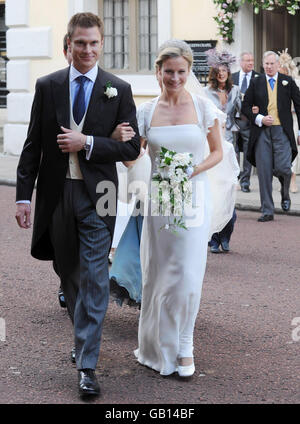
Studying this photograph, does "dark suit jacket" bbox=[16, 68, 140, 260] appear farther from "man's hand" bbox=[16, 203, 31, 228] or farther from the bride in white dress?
the bride in white dress

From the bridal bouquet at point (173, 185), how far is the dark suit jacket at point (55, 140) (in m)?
0.24

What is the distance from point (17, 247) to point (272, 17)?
8971 mm

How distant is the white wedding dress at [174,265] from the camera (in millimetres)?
5793

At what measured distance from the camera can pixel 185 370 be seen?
5688 mm

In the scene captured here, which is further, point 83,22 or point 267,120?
point 267,120

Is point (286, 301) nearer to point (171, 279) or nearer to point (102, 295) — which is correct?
point (171, 279)

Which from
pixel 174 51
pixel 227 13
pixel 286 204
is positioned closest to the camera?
pixel 174 51

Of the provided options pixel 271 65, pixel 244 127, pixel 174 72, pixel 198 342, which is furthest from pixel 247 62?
pixel 174 72

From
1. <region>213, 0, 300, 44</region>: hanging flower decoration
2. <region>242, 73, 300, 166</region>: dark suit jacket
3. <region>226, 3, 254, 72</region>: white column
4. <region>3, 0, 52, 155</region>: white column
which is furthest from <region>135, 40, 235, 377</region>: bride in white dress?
<region>3, 0, 52, 155</region>: white column

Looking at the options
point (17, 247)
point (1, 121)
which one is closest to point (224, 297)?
point (17, 247)

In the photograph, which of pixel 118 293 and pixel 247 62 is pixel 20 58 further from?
pixel 118 293

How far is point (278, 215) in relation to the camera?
41.2ft

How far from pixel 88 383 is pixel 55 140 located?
4.37 feet

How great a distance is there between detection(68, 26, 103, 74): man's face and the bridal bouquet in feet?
2.23
